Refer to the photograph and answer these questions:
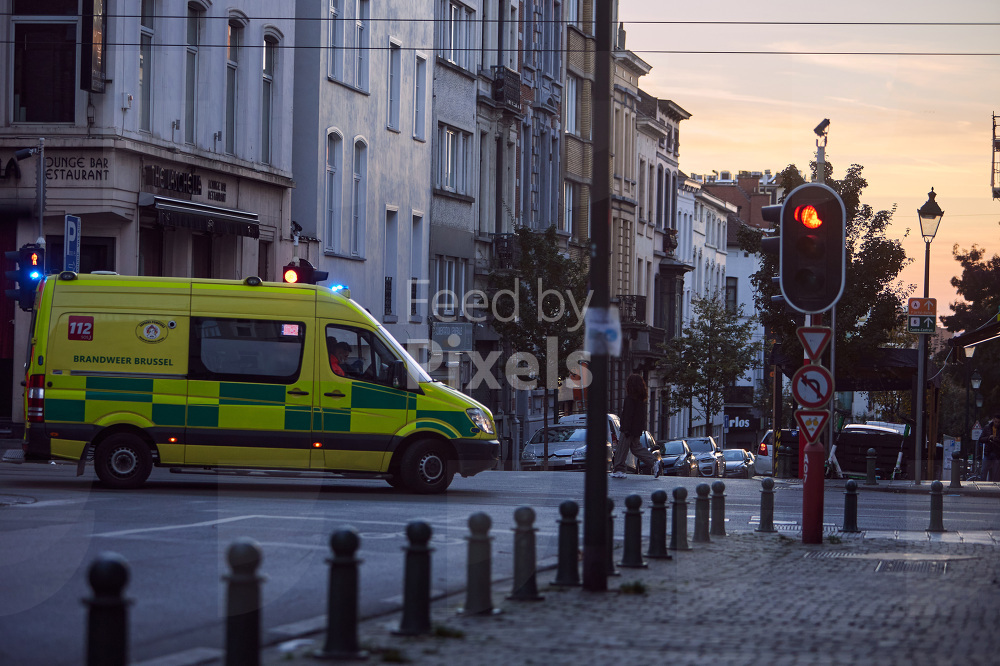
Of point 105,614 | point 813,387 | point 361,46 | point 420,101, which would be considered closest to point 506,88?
point 420,101

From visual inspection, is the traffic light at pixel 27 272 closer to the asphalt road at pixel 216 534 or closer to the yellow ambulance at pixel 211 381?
the asphalt road at pixel 216 534

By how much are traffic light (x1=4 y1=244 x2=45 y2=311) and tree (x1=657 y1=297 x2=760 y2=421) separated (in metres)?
43.2

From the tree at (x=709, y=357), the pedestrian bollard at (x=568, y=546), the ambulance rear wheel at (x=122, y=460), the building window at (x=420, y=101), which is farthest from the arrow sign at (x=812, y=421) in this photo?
the tree at (x=709, y=357)

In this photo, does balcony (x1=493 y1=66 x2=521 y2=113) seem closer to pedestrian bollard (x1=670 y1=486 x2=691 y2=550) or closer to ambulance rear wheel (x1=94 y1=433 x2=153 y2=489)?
ambulance rear wheel (x1=94 y1=433 x2=153 y2=489)

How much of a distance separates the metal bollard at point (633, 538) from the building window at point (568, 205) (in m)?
45.6

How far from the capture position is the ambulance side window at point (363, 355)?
17828 millimetres

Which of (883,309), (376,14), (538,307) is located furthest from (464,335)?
(883,309)

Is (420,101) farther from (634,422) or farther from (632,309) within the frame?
(632,309)

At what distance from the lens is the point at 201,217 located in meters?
28.2

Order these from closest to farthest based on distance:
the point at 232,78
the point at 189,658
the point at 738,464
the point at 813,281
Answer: the point at 189,658
the point at 813,281
the point at 232,78
the point at 738,464

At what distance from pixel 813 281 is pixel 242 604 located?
8.63m

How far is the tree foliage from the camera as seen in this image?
41344mm

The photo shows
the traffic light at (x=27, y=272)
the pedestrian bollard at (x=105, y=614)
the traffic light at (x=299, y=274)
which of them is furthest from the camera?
the traffic light at (x=299, y=274)

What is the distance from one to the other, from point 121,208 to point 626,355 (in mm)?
41141
